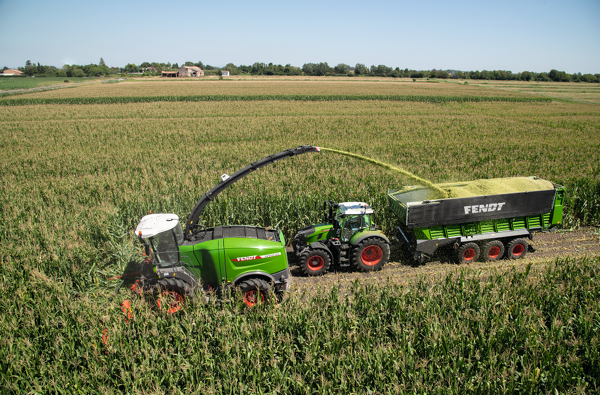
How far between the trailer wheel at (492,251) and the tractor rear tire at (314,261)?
4.13m

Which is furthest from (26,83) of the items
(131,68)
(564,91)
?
(564,91)

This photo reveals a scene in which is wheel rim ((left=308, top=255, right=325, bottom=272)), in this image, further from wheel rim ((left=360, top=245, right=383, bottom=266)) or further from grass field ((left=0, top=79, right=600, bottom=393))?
grass field ((left=0, top=79, right=600, bottom=393))

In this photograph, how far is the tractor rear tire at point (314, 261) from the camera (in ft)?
25.3

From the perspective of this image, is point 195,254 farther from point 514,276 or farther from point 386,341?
point 514,276

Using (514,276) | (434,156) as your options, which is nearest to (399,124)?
(434,156)

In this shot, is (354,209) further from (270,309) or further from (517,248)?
(517,248)

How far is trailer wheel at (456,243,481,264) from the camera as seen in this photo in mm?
8250

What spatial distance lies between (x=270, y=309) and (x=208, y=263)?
5.22 feet

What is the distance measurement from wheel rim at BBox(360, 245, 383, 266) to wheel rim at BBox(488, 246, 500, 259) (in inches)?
119

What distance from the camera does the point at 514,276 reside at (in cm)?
609

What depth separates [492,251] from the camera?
8508 mm

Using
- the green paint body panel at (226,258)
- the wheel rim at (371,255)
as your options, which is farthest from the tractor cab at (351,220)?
the green paint body panel at (226,258)

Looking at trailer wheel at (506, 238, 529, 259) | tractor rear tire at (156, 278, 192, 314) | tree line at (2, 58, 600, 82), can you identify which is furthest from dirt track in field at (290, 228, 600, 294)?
tree line at (2, 58, 600, 82)

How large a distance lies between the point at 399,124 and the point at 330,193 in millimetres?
19019
